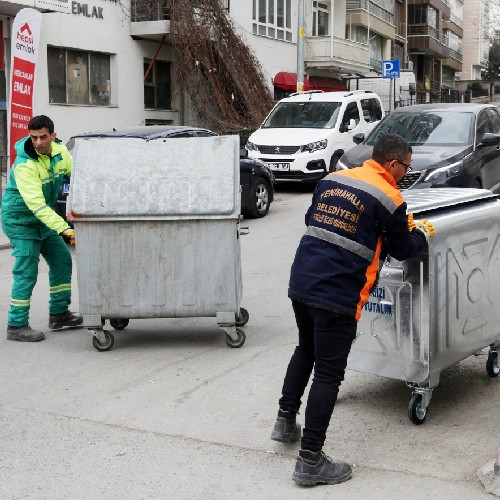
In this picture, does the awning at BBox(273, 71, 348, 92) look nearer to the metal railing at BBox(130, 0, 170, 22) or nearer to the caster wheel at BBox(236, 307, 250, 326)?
the metal railing at BBox(130, 0, 170, 22)

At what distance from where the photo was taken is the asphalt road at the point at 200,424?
14.0 feet

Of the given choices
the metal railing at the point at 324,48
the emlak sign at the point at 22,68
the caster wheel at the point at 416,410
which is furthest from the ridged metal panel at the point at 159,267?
the metal railing at the point at 324,48

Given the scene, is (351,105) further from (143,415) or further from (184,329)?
(143,415)

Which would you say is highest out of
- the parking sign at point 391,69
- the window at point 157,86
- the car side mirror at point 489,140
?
the parking sign at point 391,69

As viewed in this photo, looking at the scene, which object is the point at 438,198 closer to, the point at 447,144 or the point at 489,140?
A: the point at 489,140

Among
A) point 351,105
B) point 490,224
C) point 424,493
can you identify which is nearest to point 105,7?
point 351,105

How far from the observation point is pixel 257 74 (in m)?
28.9

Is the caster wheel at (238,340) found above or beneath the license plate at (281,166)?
beneath

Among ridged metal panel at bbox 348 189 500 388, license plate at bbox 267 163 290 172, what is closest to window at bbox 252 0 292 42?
license plate at bbox 267 163 290 172

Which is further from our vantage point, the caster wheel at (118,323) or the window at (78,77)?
the window at (78,77)

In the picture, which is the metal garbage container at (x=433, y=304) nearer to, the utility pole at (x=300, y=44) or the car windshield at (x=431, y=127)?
the car windshield at (x=431, y=127)

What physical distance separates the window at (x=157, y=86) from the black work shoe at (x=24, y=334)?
68.0ft

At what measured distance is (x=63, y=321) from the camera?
768 centimetres

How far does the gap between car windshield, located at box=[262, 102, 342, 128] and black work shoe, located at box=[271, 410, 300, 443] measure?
46.1 ft
